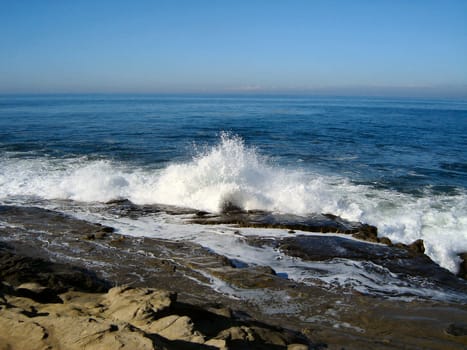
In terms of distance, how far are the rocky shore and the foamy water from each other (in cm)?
147

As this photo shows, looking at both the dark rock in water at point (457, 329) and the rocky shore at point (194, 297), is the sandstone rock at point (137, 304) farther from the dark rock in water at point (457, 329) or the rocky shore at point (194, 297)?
the dark rock in water at point (457, 329)

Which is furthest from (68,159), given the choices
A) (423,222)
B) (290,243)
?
(423,222)

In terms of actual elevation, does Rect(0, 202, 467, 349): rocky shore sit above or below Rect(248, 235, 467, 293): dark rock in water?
above

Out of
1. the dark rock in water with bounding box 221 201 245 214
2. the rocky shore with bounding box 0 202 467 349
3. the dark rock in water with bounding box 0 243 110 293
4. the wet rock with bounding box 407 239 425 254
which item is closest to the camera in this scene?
the rocky shore with bounding box 0 202 467 349

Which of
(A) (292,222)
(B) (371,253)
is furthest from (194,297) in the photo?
(A) (292,222)

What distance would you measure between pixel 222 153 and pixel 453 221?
8.10 metres

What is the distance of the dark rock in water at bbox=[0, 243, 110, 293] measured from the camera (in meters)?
5.57

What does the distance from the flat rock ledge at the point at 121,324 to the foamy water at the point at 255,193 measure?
7314mm

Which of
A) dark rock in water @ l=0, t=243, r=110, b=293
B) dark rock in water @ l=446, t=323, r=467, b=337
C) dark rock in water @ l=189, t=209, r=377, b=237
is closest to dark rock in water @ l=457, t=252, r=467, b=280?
dark rock in water @ l=189, t=209, r=377, b=237

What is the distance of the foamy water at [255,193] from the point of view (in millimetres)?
11570

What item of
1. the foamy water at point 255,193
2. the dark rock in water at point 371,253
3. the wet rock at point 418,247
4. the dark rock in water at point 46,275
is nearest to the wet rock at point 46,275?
the dark rock in water at point 46,275

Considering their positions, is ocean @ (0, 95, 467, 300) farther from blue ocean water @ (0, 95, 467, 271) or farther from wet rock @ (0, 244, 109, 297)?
wet rock @ (0, 244, 109, 297)

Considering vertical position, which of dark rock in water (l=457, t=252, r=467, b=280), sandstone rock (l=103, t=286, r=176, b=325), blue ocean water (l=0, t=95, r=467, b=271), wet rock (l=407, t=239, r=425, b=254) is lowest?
dark rock in water (l=457, t=252, r=467, b=280)

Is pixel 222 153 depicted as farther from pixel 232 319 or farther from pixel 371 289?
pixel 232 319
